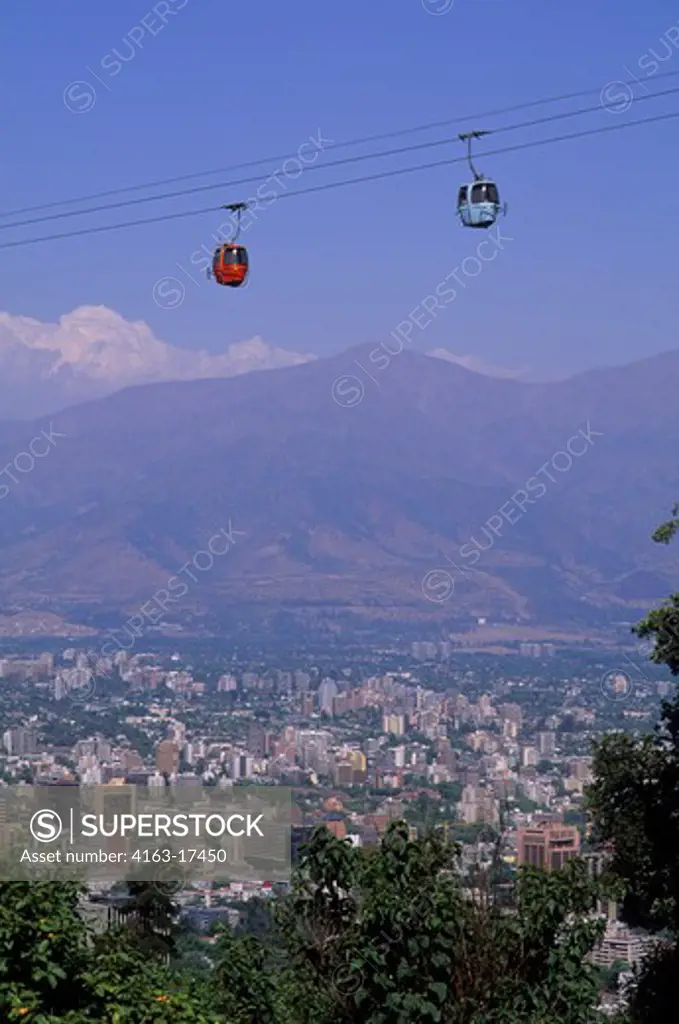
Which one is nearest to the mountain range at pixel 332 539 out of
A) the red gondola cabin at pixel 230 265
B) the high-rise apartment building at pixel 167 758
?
the high-rise apartment building at pixel 167 758

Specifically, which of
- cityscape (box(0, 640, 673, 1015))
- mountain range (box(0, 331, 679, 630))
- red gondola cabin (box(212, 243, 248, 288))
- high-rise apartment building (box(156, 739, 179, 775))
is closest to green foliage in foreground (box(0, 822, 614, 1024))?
cityscape (box(0, 640, 673, 1015))

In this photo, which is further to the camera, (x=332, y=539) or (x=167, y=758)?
(x=332, y=539)

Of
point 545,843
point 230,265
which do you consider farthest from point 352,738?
point 230,265

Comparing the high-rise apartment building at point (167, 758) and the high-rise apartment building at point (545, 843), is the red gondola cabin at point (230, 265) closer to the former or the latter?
the high-rise apartment building at point (545, 843)

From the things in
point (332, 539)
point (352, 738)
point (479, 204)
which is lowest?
point (352, 738)

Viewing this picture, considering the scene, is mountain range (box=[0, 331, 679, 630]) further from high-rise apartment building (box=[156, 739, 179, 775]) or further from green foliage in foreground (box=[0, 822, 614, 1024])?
green foliage in foreground (box=[0, 822, 614, 1024])

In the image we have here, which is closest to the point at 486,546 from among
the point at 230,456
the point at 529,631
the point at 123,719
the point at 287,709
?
the point at 529,631

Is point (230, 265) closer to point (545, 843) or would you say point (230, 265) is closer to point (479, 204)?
point (479, 204)

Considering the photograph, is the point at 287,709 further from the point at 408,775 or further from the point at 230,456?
the point at 230,456
